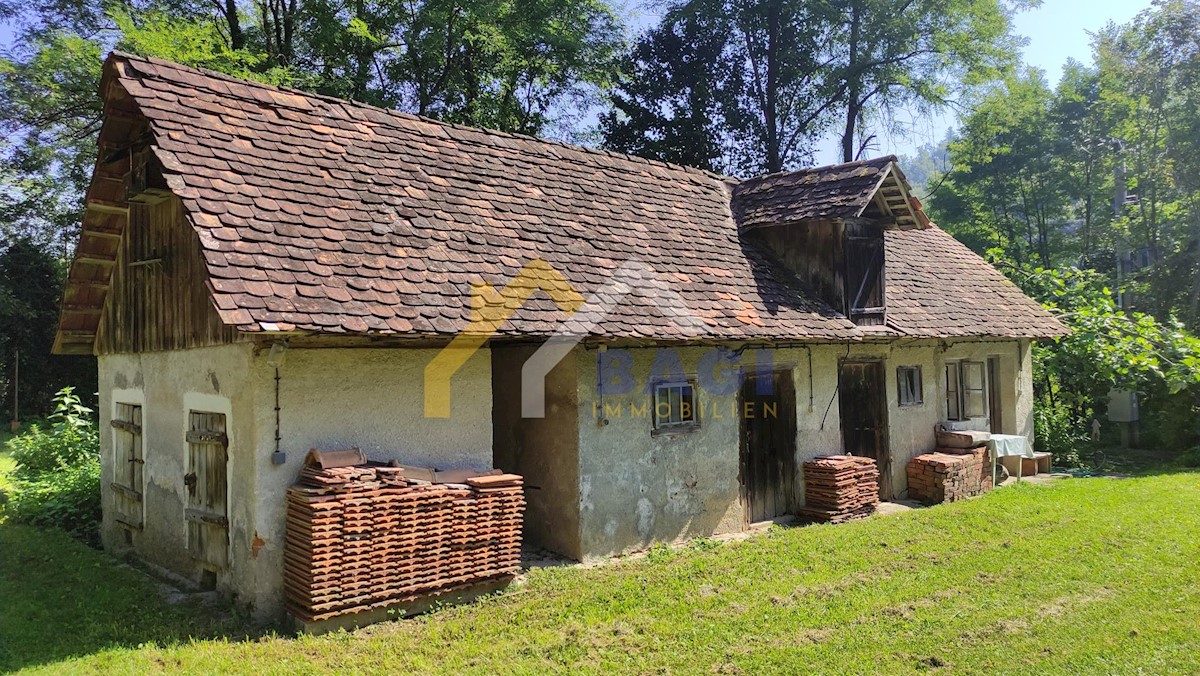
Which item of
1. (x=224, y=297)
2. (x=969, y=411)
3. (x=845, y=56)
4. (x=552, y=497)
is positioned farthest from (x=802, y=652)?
(x=845, y=56)

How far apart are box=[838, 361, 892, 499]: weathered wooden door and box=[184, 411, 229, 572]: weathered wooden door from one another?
9.49m

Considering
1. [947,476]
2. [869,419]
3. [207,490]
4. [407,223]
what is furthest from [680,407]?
[207,490]

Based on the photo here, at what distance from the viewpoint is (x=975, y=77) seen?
26250mm

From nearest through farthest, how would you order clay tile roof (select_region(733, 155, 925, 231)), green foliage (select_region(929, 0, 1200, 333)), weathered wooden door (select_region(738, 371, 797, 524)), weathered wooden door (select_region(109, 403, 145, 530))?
weathered wooden door (select_region(109, 403, 145, 530)) < weathered wooden door (select_region(738, 371, 797, 524)) < clay tile roof (select_region(733, 155, 925, 231)) < green foliage (select_region(929, 0, 1200, 333))

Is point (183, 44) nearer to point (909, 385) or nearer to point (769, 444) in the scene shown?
point (769, 444)

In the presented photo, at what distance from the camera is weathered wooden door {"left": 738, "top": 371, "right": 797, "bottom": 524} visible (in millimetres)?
10875

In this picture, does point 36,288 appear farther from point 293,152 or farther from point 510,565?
point 510,565

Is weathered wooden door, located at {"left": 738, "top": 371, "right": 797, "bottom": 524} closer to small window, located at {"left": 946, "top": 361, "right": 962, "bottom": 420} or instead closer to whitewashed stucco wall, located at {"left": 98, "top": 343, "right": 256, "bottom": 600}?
small window, located at {"left": 946, "top": 361, "right": 962, "bottom": 420}

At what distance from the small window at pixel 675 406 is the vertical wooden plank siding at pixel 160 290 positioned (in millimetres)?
5151

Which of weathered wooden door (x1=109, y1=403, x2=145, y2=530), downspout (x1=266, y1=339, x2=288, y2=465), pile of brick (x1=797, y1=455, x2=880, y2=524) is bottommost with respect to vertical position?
pile of brick (x1=797, y1=455, x2=880, y2=524)

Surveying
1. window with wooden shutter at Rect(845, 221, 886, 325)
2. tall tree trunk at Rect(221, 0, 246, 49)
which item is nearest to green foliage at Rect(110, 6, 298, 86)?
tall tree trunk at Rect(221, 0, 246, 49)

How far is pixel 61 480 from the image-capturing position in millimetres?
12719

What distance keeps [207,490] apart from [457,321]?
3.25 meters

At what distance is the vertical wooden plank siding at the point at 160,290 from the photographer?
762cm
